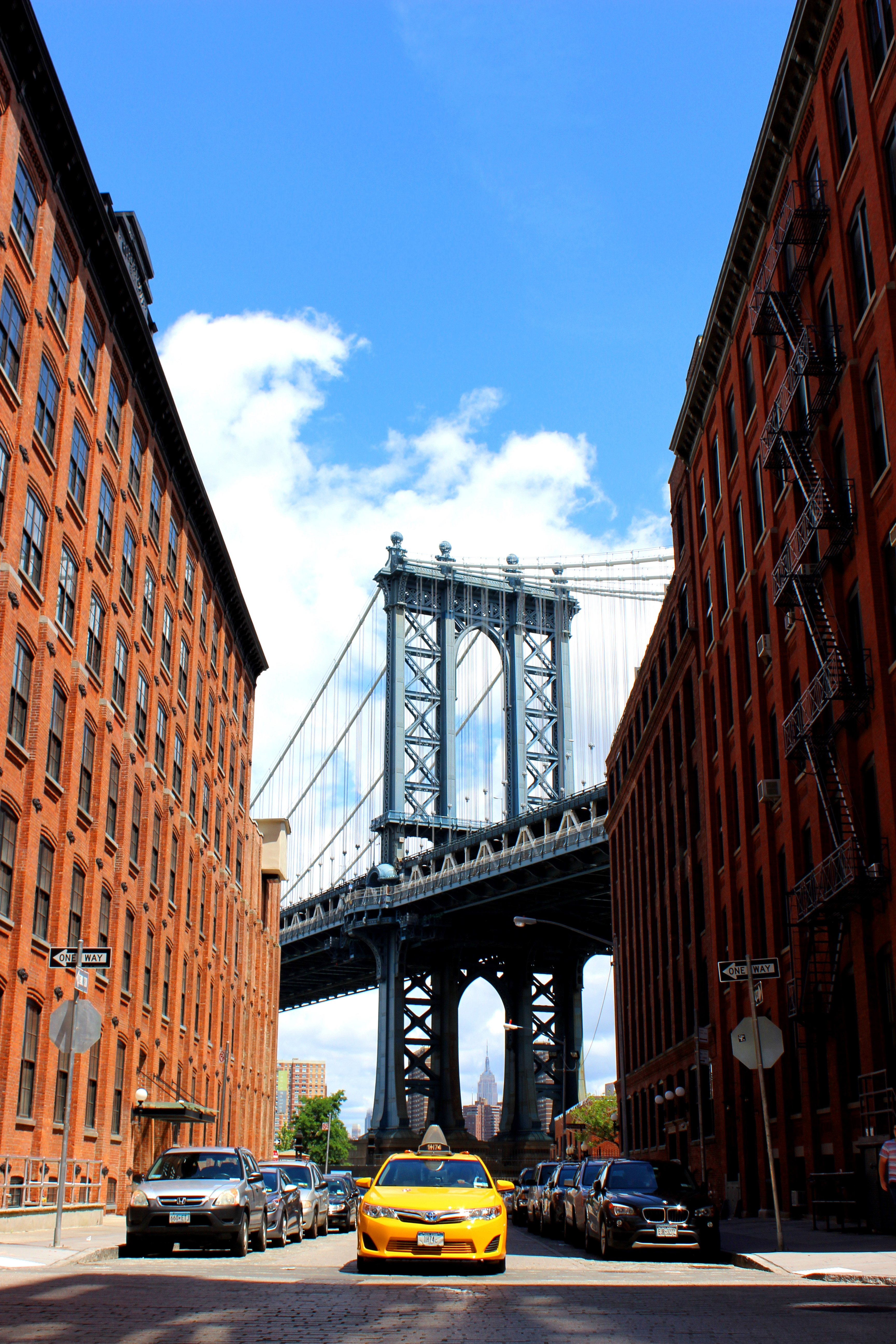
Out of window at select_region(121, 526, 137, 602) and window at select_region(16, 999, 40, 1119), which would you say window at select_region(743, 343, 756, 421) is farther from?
window at select_region(16, 999, 40, 1119)

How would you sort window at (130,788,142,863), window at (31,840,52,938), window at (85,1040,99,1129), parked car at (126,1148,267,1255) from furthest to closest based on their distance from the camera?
window at (130,788,142,863) < window at (85,1040,99,1129) < window at (31,840,52,938) < parked car at (126,1148,267,1255)

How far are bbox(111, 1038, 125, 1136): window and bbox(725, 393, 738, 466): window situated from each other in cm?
2360

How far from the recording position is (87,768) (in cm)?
3512

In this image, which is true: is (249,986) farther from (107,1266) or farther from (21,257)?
(107,1266)

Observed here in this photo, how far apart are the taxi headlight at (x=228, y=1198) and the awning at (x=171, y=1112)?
61.9ft

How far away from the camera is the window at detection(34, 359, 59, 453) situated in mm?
31125

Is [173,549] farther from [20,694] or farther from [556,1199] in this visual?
[556,1199]

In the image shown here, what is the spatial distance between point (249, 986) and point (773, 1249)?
48.0m

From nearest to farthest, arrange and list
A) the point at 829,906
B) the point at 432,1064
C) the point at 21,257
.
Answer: the point at 829,906, the point at 21,257, the point at 432,1064

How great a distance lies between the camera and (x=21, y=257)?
29.6 m

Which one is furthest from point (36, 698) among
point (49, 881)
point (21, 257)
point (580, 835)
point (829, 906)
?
point (580, 835)

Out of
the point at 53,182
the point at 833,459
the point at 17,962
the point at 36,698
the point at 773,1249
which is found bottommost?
the point at 773,1249

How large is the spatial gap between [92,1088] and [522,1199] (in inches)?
466

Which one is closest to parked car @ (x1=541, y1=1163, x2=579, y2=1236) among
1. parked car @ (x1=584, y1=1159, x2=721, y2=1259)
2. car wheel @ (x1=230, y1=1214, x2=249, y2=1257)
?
parked car @ (x1=584, y1=1159, x2=721, y2=1259)
